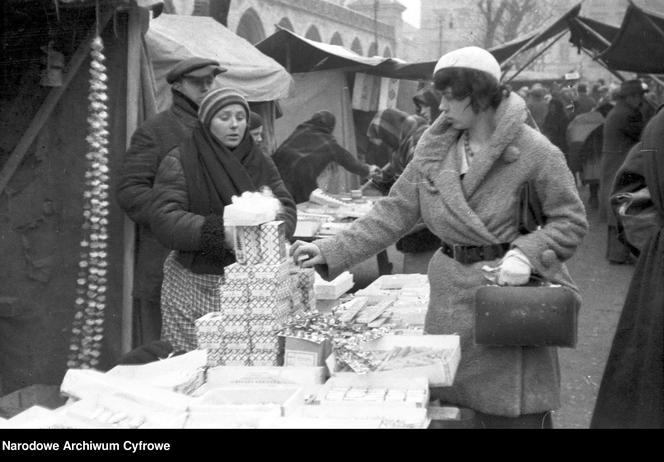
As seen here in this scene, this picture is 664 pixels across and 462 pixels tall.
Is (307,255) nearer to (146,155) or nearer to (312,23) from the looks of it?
(146,155)

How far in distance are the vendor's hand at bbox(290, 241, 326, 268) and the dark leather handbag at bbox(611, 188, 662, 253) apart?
1221 mm

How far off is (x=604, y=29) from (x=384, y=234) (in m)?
10.4

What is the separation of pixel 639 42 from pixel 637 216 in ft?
28.3

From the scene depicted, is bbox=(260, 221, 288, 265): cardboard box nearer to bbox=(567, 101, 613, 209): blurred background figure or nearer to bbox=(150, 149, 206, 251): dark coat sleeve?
bbox=(150, 149, 206, 251): dark coat sleeve

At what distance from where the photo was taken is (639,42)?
11219mm

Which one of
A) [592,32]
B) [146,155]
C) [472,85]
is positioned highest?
[592,32]

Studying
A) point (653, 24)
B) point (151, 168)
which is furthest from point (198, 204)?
point (653, 24)

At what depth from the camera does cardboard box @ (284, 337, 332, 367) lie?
283 centimetres

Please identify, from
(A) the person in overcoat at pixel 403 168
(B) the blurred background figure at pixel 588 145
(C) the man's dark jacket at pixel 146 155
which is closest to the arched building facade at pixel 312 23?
(B) the blurred background figure at pixel 588 145

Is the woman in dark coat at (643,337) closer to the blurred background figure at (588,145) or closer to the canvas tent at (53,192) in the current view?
the canvas tent at (53,192)

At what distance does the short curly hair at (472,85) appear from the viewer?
3023mm

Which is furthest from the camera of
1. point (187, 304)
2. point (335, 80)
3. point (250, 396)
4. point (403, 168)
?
point (335, 80)

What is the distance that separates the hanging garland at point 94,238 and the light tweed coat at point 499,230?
6.62 ft
